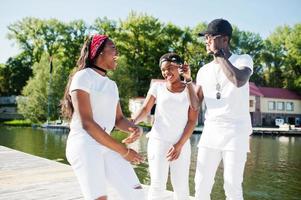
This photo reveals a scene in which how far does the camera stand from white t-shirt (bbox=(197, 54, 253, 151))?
131 inches

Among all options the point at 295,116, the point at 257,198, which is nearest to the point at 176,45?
the point at 295,116

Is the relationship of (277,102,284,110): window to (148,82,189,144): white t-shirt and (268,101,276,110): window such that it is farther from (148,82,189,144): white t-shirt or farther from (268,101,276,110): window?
(148,82,189,144): white t-shirt

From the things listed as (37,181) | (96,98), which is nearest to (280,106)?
(37,181)

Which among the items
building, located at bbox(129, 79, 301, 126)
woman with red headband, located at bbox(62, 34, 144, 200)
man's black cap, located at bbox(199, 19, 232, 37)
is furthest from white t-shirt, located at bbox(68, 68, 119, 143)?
building, located at bbox(129, 79, 301, 126)

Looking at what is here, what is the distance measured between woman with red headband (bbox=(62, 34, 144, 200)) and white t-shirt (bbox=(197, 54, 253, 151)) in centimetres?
96

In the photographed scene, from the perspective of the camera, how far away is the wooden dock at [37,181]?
544cm

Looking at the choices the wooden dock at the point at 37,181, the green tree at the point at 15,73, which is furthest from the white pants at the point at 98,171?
the green tree at the point at 15,73

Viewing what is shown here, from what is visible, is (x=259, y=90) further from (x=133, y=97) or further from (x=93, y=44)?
(x=93, y=44)

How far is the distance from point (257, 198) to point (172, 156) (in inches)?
298

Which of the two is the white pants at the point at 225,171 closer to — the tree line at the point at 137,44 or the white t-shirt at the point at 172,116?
the white t-shirt at the point at 172,116

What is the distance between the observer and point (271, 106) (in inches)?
1954

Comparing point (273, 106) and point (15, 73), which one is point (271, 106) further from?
point (15, 73)

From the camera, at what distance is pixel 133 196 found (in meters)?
2.60

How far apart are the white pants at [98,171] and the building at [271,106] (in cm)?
4393
